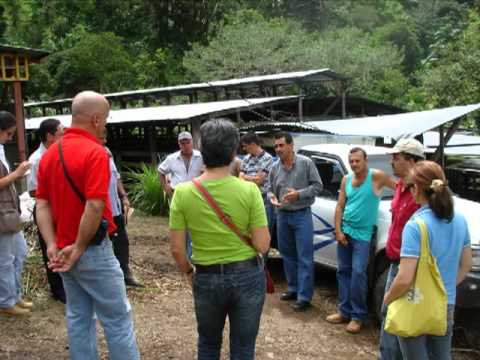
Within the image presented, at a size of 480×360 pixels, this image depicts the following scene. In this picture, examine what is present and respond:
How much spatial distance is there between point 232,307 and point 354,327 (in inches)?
104

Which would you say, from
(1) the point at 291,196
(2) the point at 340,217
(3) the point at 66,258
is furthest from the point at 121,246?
(3) the point at 66,258

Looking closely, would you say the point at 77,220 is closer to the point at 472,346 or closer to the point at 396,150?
the point at 396,150

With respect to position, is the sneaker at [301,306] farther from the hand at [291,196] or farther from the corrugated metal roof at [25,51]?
the corrugated metal roof at [25,51]

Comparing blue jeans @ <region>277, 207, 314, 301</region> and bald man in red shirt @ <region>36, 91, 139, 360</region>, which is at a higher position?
bald man in red shirt @ <region>36, 91, 139, 360</region>

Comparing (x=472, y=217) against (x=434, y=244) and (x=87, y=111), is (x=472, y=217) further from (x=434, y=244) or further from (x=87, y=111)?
→ (x=87, y=111)

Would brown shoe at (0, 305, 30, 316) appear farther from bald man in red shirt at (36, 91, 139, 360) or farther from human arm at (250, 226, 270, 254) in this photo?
human arm at (250, 226, 270, 254)

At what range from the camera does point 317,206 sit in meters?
6.56

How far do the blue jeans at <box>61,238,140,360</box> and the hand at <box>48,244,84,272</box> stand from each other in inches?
1.8

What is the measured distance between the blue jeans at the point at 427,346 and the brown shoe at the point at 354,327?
6.81 feet

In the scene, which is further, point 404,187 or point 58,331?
point 58,331

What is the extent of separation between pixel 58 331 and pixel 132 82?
2814cm

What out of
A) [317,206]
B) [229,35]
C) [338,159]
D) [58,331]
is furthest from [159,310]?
[229,35]

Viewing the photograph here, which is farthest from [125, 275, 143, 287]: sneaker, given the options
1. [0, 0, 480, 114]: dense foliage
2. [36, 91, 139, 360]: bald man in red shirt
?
[0, 0, 480, 114]: dense foliage

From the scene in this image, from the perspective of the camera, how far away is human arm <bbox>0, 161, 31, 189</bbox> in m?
4.51
